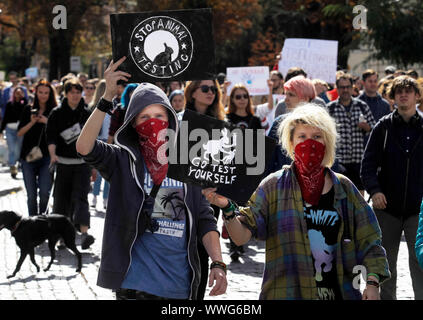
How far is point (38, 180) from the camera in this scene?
10422 millimetres

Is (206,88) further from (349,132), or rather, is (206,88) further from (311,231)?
(311,231)

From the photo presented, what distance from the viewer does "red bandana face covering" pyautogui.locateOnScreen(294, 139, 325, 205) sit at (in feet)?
13.6

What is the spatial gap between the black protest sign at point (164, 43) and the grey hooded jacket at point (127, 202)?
0.40 feet

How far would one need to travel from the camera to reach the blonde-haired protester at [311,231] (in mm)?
4016

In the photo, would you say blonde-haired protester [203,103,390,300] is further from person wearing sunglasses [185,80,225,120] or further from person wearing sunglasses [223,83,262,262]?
person wearing sunglasses [223,83,262,262]

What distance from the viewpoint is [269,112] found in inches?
481

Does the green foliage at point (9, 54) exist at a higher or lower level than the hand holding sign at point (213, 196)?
higher

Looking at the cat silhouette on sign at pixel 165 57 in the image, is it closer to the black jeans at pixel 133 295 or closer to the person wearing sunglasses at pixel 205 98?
the black jeans at pixel 133 295

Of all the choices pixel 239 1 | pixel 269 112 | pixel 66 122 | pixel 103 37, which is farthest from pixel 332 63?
pixel 239 1

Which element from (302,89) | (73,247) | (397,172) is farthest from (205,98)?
(73,247)

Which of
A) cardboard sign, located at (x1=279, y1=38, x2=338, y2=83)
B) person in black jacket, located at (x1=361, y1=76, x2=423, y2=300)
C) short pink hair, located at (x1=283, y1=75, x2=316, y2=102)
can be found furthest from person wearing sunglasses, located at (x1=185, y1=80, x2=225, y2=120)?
cardboard sign, located at (x1=279, y1=38, x2=338, y2=83)

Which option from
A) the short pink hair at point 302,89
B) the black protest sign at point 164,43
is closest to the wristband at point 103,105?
the black protest sign at point 164,43

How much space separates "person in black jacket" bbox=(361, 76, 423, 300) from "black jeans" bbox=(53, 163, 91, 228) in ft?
13.6
